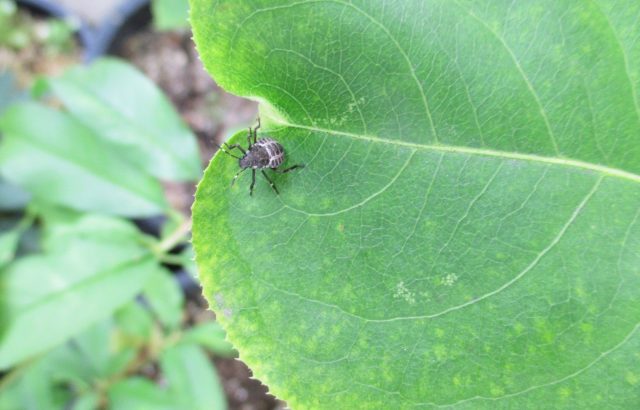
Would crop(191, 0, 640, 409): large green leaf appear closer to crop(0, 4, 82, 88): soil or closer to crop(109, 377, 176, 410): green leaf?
crop(109, 377, 176, 410): green leaf

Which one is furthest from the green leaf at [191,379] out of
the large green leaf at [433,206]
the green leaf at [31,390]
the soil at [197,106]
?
the large green leaf at [433,206]

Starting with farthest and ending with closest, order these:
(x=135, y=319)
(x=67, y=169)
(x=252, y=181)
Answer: (x=135, y=319) < (x=67, y=169) < (x=252, y=181)

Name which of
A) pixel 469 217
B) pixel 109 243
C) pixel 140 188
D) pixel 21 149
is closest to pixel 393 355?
pixel 469 217

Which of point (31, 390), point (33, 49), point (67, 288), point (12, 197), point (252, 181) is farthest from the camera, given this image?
point (33, 49)

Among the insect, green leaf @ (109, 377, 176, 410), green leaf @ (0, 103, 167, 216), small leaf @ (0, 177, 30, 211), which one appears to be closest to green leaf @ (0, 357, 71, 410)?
green leaf @ (109, 377, 176, 410)

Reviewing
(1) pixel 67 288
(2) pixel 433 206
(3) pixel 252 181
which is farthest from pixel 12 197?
(2) pixel 433 206

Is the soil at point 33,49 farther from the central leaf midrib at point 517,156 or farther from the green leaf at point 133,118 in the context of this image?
the central leaf midrib at point 517,156

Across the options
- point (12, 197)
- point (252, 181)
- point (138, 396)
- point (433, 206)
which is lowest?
point (433, 206)

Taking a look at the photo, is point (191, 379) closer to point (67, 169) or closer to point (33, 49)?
point (67, 169)
